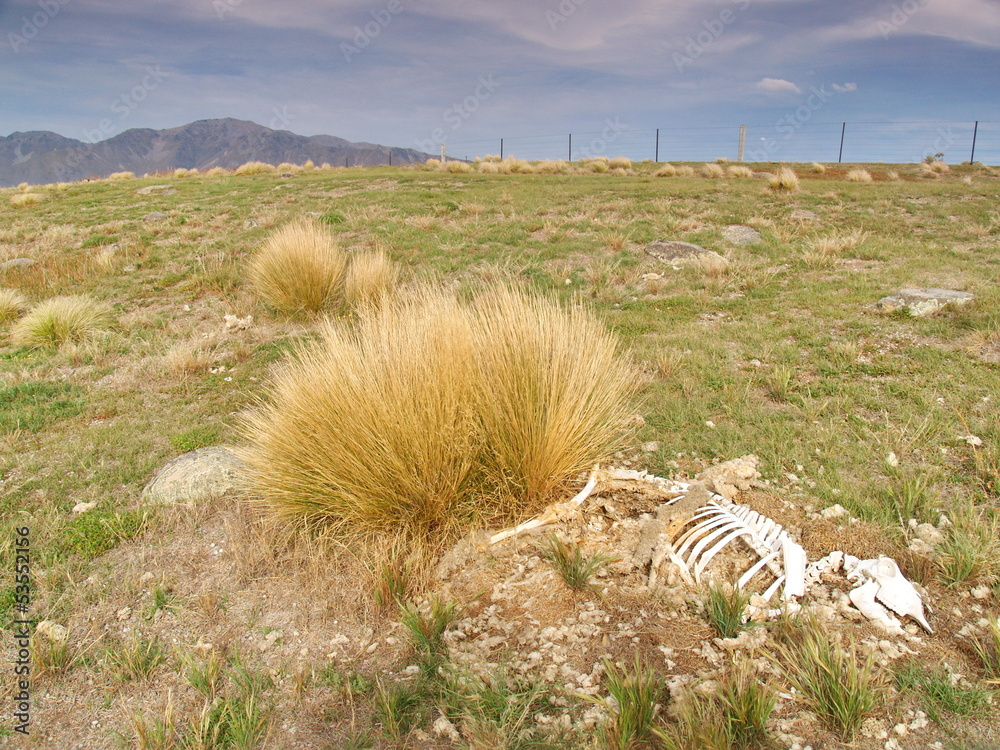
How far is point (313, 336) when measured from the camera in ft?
21.0

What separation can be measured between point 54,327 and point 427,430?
20.1 feet

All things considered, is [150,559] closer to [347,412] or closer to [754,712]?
[347,412]

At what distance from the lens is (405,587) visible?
8.68 feet

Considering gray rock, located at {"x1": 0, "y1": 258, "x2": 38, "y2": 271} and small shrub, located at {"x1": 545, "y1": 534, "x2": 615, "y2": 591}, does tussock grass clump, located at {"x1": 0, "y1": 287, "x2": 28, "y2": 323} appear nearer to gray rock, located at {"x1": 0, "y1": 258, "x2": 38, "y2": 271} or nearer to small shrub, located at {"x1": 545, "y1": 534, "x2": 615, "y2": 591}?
gray rock, located at {"x1": 0, "y1": 258, "x2": 38, "y2": 271}

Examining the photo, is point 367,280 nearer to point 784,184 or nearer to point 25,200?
point 784,184

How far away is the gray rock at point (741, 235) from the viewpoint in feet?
32.1

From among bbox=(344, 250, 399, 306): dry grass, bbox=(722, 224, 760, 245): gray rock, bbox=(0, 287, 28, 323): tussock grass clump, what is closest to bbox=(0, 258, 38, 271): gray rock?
bbox=(0, 287, 28, 323): tussock grass clump

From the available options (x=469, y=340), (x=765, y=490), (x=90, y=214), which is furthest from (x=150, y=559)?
(x=90, y=214)

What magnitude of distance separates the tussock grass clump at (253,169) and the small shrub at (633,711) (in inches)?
1096

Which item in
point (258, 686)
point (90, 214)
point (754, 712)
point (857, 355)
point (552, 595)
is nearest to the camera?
point (754, 712)

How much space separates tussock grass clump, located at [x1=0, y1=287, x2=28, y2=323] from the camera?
24.5 ft

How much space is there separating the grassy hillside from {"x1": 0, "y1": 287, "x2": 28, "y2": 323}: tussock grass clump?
1.05 feet

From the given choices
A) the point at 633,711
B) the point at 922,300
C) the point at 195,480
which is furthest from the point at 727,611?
the point at 922,300

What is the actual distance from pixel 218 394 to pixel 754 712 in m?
5.01
